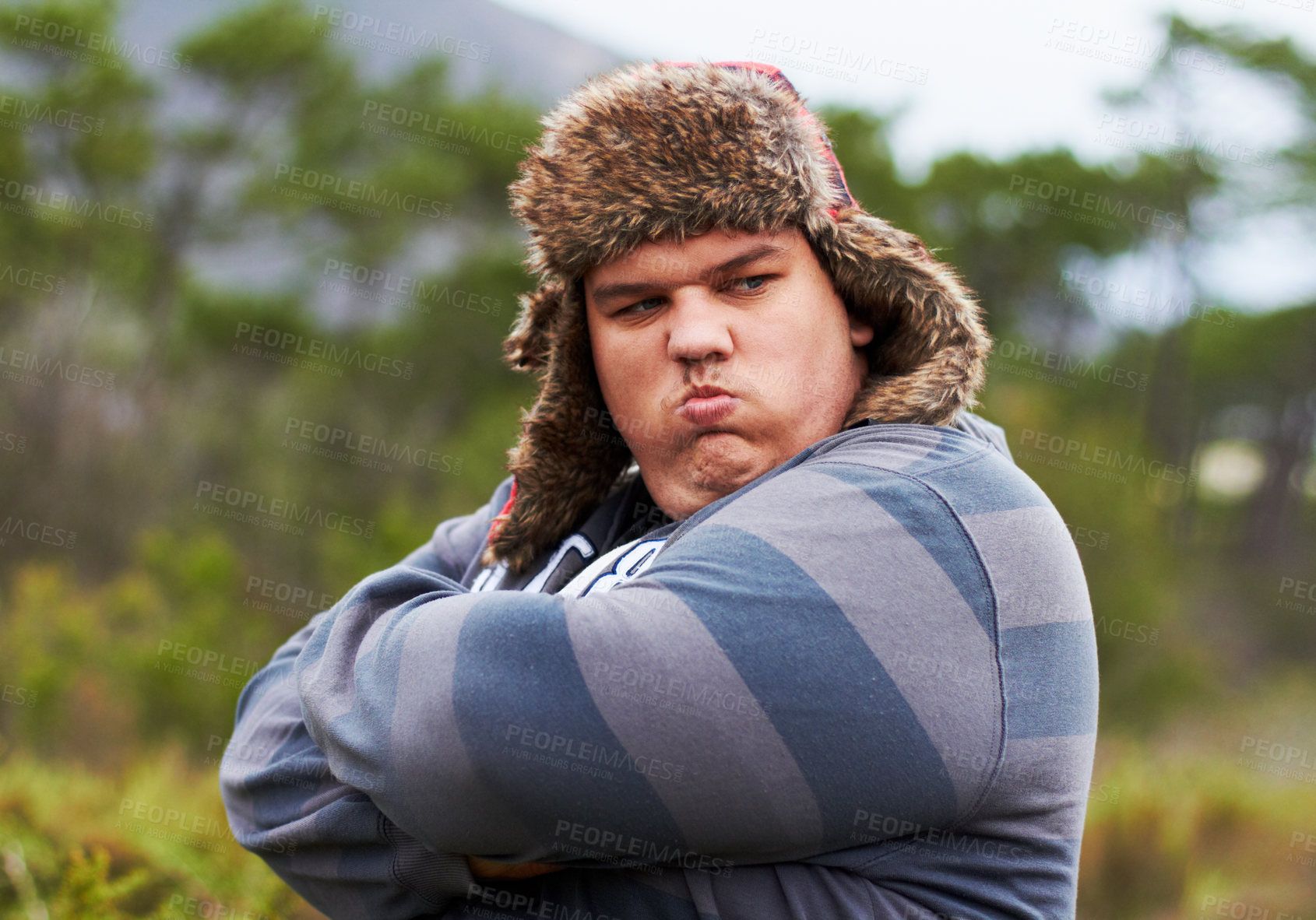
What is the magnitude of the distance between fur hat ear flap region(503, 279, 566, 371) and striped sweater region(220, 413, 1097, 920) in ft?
2.48

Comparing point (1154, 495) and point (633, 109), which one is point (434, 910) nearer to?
point (633, 109)

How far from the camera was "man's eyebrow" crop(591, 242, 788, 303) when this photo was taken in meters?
1.66

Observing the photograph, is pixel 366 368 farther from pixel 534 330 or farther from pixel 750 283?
pixel 750 283

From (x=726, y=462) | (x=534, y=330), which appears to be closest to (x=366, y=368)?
(x=534, y=330)

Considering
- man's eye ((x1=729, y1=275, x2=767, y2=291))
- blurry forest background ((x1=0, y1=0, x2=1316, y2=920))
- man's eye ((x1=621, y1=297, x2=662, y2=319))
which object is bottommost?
blurry forest background ((x1=0, y1=0, x2=1316, y2=920))

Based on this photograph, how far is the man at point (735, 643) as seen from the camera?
3.88 ft

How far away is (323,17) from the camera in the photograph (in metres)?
10.4

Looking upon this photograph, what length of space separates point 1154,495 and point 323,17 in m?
9.18

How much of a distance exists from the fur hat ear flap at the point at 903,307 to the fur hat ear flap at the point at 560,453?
1.73ft

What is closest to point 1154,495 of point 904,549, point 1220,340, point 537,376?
point 1220,340

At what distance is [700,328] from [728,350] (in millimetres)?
59

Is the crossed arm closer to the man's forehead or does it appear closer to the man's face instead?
the man's face

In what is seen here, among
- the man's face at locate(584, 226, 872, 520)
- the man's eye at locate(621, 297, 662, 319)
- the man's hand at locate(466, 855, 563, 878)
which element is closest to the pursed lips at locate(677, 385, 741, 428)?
the man's face at locate(584, 226, 872, 520)

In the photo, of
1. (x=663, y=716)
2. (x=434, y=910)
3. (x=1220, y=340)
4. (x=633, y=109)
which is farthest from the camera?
(x=1220, y=340)
